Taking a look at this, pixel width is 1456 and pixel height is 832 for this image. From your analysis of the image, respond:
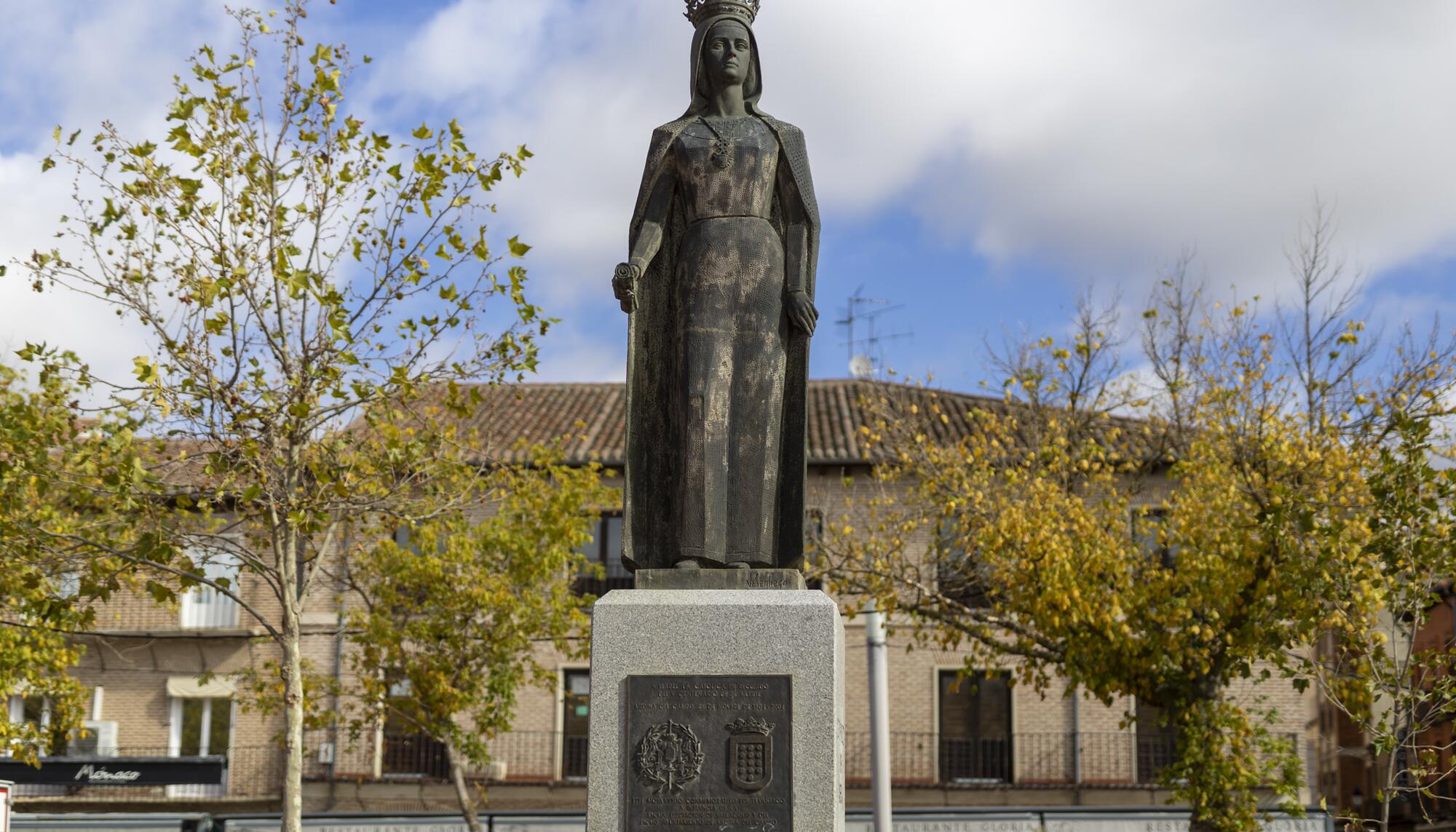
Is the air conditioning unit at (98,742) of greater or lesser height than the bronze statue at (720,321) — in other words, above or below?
below

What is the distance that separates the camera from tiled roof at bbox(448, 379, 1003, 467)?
97.1 feet

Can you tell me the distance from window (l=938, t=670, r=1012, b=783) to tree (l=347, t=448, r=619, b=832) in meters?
10.7

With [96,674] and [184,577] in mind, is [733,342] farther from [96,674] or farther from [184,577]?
[96,674]

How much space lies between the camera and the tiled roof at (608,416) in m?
29.6

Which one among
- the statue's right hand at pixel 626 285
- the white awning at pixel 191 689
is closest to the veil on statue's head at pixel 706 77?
the statue's right hand at pixel 626 285

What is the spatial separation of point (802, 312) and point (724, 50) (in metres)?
1.29

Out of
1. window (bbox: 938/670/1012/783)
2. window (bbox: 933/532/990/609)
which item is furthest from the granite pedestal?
window (bbox: 938/670/1012/783)

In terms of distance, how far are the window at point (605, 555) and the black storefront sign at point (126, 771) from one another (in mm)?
7723

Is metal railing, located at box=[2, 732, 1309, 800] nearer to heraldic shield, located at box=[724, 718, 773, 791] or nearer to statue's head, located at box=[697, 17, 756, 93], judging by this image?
statue's head, located at box=[697, 17, 756, 93]

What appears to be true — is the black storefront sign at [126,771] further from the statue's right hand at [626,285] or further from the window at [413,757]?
the statue's right hand at [626,285]

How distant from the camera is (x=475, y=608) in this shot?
811 inches

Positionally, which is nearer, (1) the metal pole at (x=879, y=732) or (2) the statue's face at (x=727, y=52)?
(2) the statue's face at (x=727, y=52)

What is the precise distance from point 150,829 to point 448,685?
3.98 metres

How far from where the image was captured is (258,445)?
39.3 feet
